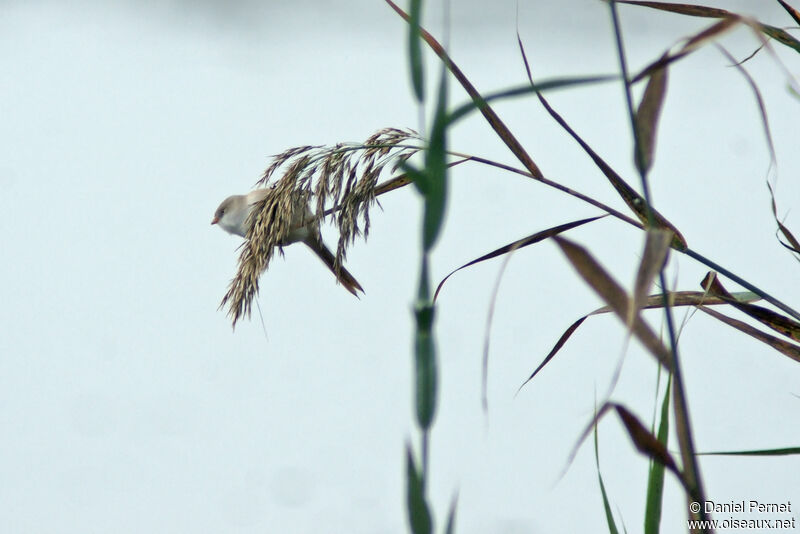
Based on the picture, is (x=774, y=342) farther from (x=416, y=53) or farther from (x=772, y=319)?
(x=416, y=53)

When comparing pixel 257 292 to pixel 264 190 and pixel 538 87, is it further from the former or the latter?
pixel 538 87

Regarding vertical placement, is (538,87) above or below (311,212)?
below

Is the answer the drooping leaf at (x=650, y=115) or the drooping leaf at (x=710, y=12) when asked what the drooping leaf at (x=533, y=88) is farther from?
the drooping leaf at (x=710, y=12)

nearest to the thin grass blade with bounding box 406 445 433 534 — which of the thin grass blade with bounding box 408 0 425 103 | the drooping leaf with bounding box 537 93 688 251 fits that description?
the thin grass blade with bounding box 408 0 425 103

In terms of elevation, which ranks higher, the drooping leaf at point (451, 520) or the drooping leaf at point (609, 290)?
the drooping leaf at point (609, 290)

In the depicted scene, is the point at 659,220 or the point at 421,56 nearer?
the point at 421,56

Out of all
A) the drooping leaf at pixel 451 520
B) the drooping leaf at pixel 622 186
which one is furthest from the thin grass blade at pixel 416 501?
the drooping leaf at pixel 622 186

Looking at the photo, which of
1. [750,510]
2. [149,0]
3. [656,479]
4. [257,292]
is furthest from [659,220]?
[149,0]

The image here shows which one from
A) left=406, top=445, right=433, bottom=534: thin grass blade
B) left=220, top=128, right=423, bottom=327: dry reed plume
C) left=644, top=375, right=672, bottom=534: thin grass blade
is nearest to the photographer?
left=406, top=445, right=433, bottom=534: thin grass blade

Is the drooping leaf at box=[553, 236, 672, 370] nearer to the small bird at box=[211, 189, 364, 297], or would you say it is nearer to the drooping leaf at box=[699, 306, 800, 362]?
the drooping leaf at box=[699, 306, 800, 362]
